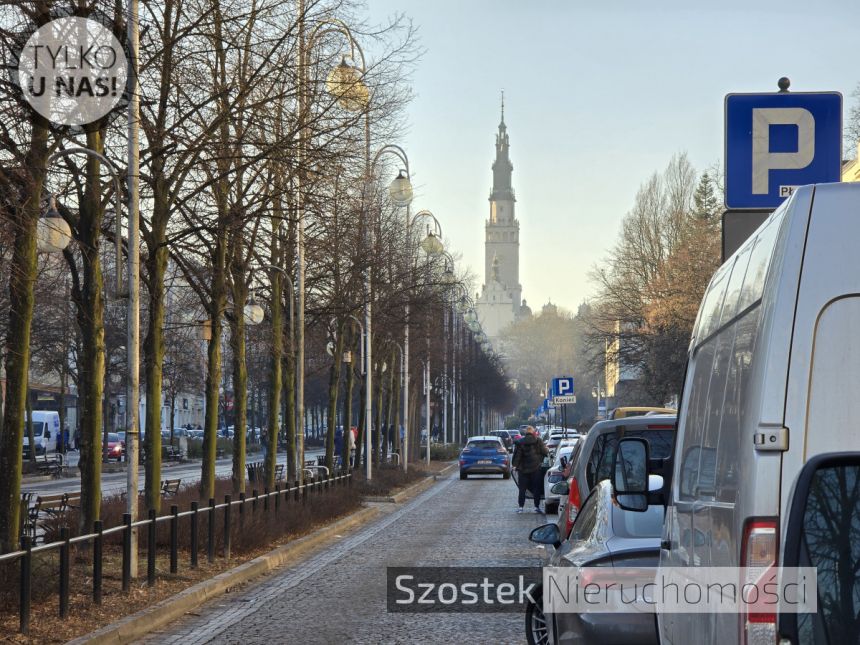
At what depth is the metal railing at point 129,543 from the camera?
1059cm

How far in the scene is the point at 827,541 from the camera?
3.71m

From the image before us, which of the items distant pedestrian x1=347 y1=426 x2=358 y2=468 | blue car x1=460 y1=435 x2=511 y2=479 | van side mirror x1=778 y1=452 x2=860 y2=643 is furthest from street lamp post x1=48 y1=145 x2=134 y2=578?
blue car x1=460 y1=435 x2=511 y2=479

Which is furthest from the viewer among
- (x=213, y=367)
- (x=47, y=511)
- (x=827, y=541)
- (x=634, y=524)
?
(x=213, y=367)

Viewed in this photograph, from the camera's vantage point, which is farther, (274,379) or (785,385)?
(274,379)

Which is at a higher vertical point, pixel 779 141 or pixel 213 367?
pixel 779 141

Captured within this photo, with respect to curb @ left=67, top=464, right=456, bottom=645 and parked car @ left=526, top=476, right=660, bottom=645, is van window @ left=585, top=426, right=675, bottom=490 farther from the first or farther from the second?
parked car @ left=526, top=476, right=660, bottom=645

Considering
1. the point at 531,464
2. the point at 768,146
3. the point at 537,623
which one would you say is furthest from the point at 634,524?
the point at 531,464

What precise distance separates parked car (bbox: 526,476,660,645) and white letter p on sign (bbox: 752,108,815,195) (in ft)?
9.55

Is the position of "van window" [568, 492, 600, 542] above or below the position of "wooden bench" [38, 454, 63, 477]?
above

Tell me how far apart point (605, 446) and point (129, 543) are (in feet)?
16.7

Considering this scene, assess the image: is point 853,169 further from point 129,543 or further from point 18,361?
point 18,361

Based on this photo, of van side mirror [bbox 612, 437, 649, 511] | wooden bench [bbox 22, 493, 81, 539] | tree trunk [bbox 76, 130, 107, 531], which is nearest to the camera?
van side mirror [bbox 612, 437, 649, 511]

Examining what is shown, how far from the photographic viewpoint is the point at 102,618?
478 inches

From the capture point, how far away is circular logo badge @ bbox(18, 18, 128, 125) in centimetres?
1307
